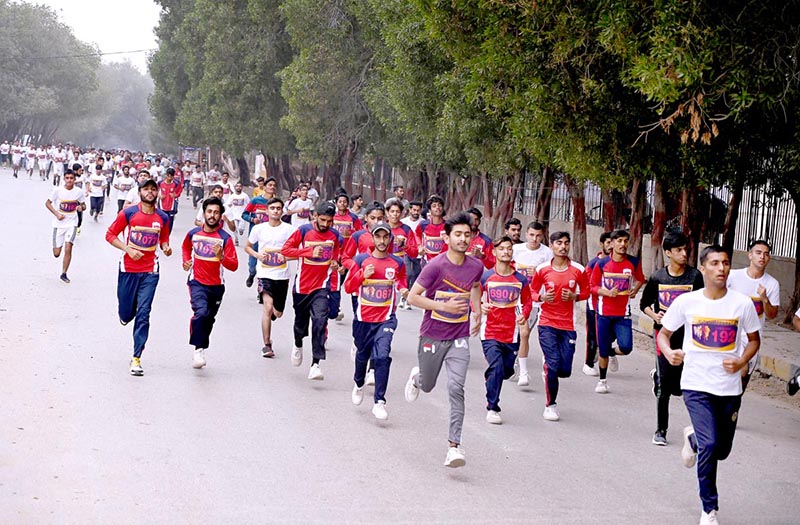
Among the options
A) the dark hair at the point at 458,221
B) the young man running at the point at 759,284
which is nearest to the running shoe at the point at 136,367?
the dark hair at the point at 458,221

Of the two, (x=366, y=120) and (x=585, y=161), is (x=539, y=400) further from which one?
(x=366, y=120)

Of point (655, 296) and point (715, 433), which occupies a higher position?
point (655, 296)

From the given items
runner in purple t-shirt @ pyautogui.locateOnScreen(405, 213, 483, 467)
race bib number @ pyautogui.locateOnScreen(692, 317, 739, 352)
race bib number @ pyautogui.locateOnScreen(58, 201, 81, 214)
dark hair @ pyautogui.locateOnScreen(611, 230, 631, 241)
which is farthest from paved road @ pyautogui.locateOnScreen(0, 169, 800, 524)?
race bib number @ pyautogui.locateOnScreen(58, 201, 81, 214)

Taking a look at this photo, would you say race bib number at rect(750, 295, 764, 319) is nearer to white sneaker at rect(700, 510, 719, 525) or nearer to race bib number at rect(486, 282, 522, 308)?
race bib number at rect(486, 282, 522, 308)

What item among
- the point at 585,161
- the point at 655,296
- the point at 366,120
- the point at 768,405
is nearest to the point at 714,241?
the point at 585,161

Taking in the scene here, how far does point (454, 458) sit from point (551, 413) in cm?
236

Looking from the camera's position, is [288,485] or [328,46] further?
[328,46]

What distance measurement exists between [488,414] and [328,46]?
24717 mm

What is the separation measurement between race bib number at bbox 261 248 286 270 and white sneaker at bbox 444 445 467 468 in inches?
195

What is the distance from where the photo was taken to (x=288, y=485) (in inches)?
284

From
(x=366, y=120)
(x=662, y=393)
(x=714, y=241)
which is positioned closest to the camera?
(x=662, y=393)

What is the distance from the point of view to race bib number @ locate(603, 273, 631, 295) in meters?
11.3

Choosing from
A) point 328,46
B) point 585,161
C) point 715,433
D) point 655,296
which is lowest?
point 715,433

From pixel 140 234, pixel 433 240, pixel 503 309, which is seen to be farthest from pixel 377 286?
pixel 433 240
